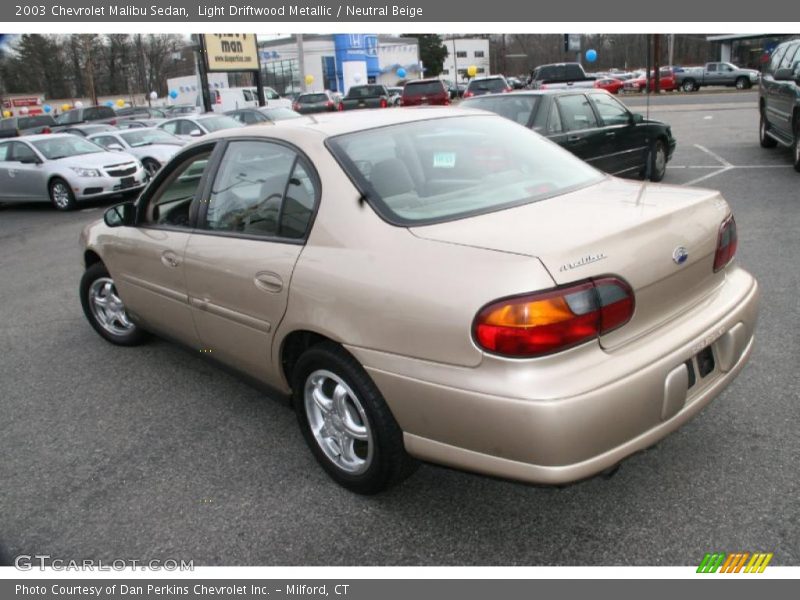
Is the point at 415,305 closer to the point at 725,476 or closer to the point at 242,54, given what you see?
the point at 725,476

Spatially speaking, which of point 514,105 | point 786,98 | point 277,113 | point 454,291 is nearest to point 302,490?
point 454,291

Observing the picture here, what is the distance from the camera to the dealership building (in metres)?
64.4

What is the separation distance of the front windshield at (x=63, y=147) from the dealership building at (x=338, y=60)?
4758 centimetres

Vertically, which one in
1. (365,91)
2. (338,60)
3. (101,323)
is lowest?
(101,323)

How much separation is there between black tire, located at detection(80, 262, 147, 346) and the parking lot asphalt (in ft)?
0.85

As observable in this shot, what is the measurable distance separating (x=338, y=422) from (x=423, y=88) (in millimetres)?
21910

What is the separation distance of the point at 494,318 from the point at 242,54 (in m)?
32.2

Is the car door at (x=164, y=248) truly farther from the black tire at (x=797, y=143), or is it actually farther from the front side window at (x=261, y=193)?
the black tire at (x=797, y=143)

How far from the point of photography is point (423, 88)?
2342 cm

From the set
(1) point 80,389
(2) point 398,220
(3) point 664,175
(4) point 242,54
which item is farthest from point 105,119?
(2) point 398,220

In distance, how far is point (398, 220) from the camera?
2684 millimetres

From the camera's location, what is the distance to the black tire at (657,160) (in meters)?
9.98
